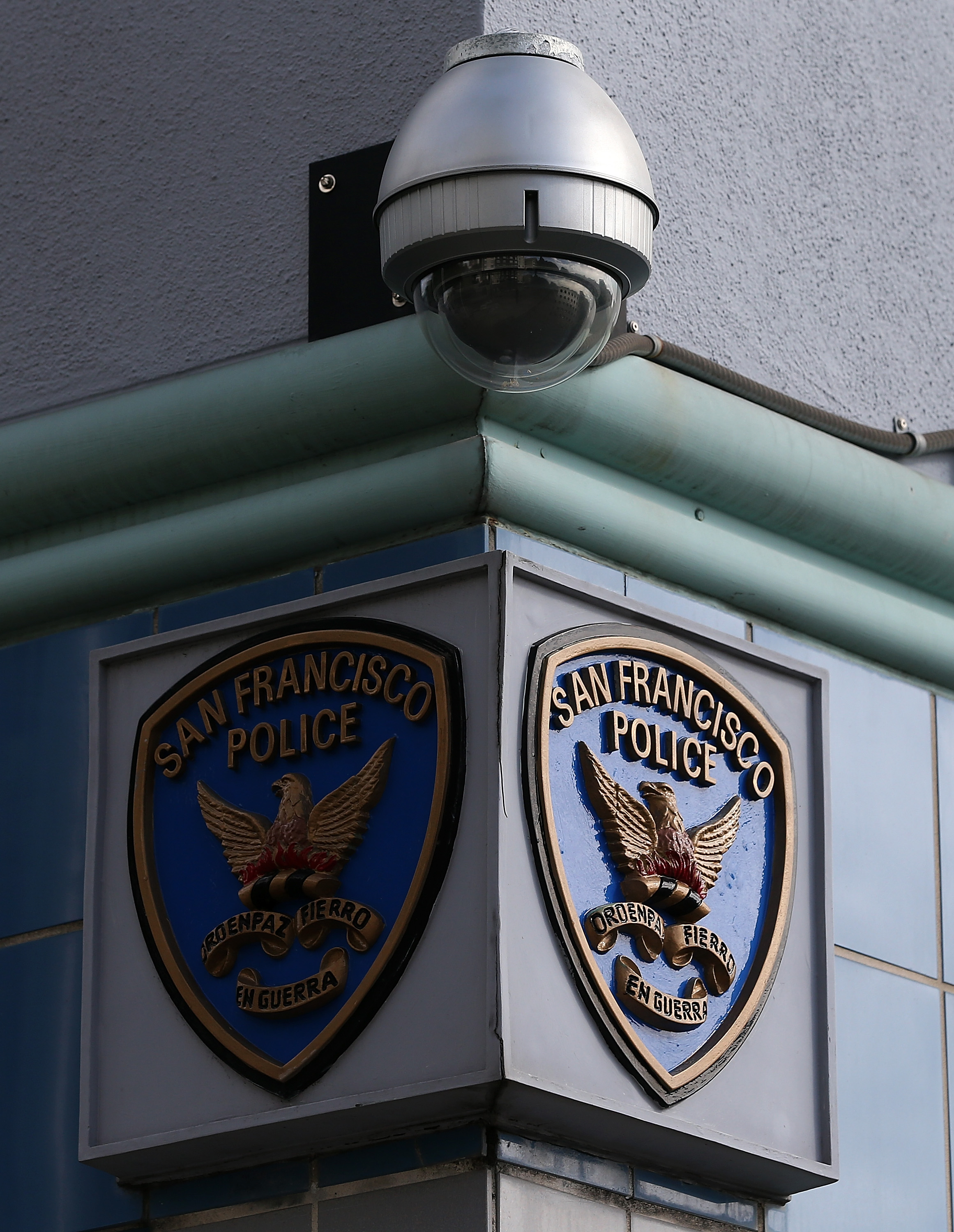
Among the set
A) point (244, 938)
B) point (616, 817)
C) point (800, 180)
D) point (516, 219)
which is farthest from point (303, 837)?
point (800, 180)

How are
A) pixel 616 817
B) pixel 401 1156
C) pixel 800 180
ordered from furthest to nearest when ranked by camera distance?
pixel 800 180 → pixel 616 817 → pixel 401 1156

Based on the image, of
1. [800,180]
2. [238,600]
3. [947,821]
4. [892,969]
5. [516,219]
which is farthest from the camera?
[800,180]

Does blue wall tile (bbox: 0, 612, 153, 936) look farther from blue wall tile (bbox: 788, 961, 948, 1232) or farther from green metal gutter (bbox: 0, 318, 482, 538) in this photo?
blue wall tile (bbox: 788, 961, 948, 1232)

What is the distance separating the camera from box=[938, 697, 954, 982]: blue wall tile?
302 centimetres

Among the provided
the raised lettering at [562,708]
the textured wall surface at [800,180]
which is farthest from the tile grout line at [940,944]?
the raised lettering at [562,708]

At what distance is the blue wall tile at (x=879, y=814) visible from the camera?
2916 millimetres

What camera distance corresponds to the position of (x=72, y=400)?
Result: 306 cm

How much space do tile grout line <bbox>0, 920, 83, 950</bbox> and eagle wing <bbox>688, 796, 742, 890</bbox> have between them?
→ 753 millimetres

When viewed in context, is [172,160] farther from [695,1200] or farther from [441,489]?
[695,1200]

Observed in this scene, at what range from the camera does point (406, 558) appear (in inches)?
106

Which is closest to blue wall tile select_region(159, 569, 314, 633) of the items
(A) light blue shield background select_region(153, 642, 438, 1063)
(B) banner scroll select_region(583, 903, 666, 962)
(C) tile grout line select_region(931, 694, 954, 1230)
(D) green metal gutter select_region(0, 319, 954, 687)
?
(D) green metal gutter select_region(0, 319, 954, 687)

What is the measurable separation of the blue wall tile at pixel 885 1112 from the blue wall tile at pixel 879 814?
0.18 feet

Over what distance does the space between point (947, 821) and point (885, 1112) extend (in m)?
0.41

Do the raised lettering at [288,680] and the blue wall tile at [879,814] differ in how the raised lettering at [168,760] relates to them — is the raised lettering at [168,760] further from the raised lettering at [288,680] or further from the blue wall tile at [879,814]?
the blue wall tile at [879,814]
